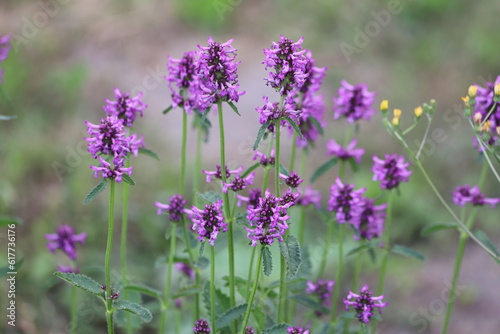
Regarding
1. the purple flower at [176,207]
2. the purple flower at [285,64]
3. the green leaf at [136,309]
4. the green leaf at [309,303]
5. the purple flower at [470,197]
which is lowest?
the green leaf at [136,309]

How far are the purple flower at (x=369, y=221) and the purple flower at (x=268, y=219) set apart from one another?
35.7 inches

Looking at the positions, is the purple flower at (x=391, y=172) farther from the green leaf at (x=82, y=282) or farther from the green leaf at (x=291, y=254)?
the green leaf at (x=82, y=282)

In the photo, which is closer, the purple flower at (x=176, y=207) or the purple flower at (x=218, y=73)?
the purple flower at (x=218, y=73)

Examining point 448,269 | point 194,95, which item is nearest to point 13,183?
point 194,95

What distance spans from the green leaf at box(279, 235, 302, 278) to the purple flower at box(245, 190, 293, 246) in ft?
0.13

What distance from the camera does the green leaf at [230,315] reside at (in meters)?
2.60

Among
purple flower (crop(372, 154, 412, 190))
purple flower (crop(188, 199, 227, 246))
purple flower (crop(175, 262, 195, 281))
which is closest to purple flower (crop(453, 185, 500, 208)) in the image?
purple flower (crop(372, 154, 412, 190))

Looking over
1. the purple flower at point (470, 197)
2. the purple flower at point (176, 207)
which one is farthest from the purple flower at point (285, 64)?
the purple flower at point (470, 197)

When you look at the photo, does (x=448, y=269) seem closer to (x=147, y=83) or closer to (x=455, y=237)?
(x=455, y=237)

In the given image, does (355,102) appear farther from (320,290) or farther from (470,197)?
(320,290)

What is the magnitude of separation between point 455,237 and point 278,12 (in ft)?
12.5

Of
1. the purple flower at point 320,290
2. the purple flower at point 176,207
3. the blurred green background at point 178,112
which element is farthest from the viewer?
the blurred green background at point 178,112

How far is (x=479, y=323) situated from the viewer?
4.77 meters

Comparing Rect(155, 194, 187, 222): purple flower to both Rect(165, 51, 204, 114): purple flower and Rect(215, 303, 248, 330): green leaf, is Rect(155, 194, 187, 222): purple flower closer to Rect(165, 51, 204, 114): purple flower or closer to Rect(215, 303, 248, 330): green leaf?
Rect(165, 51, 204, 114): purple flower
